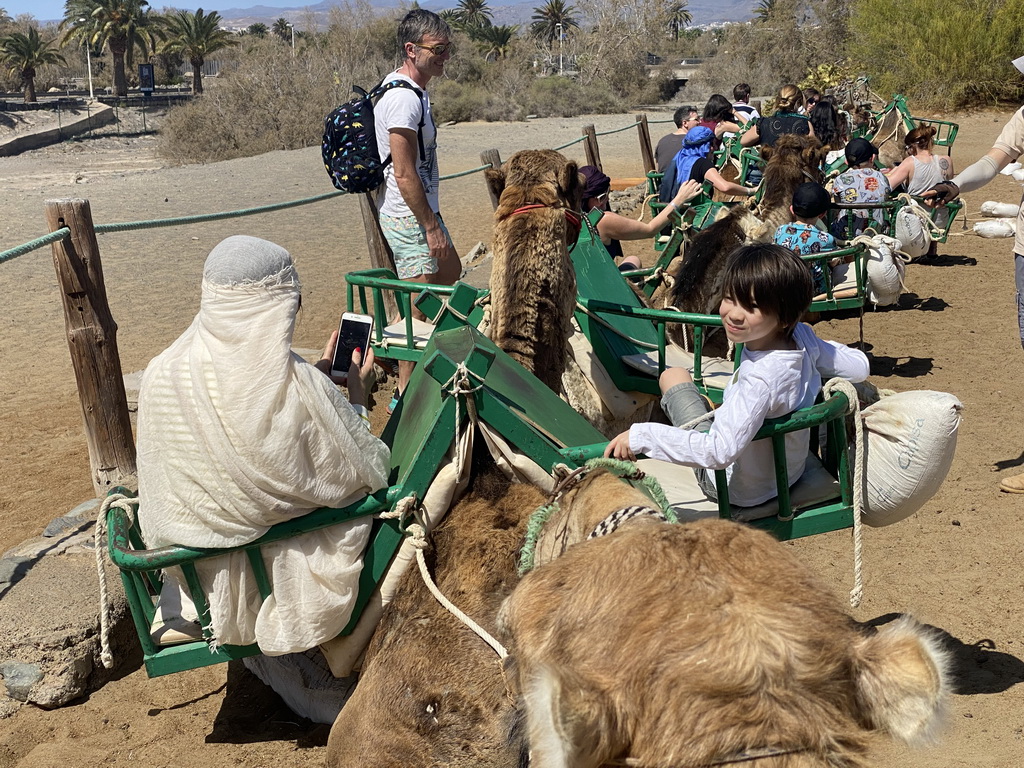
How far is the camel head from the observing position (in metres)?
3.94

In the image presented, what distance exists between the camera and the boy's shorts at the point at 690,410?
9.75 feet

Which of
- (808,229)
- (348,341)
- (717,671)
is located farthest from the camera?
(808,229)

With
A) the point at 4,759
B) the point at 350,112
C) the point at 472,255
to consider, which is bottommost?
the point at 4,759

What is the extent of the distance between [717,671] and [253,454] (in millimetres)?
1481

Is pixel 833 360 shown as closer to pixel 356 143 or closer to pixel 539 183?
pixel 539 183

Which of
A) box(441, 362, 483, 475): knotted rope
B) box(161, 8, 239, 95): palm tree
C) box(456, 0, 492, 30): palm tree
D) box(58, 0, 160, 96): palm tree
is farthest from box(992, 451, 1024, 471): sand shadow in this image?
box(456, 0, 492, 30): palm tree

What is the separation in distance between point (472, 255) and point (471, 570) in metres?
9.00

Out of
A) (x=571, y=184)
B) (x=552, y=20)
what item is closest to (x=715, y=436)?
(x=571, y=184)

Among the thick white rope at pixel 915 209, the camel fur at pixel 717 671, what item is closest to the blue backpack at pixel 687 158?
the thick white rope at pixel 915 209

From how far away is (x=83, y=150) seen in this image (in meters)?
36.2

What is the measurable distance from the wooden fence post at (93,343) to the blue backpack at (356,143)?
53.0 inches

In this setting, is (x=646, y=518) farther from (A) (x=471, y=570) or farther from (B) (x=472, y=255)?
(B) (x=472, y=255)

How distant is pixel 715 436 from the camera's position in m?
2.62

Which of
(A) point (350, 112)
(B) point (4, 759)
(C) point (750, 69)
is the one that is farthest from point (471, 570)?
(C) point (750, 69)
